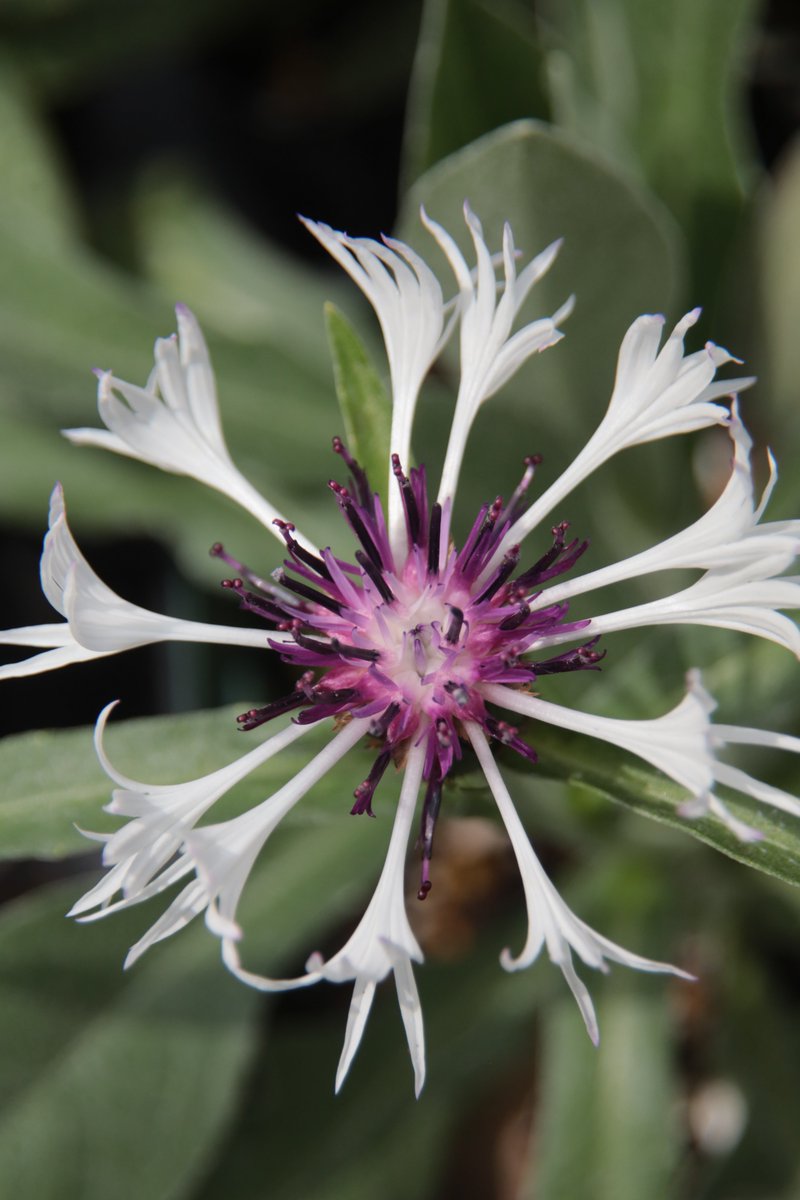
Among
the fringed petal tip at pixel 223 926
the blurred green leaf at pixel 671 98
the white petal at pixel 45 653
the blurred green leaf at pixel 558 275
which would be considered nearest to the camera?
the fringed petal tip at pixel 223 926

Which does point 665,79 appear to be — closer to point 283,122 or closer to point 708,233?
point 708,233

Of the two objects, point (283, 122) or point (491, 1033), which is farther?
point (283, 122)

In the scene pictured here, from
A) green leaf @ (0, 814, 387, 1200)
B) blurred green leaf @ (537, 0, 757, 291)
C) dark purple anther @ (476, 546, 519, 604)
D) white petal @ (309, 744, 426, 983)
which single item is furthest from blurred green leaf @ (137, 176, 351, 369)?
white petal @ (309, 744, 426, 983)

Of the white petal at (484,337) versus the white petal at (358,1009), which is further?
the white petal at (484,337)

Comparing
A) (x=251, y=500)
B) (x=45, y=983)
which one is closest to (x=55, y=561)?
(x=251, y=500)

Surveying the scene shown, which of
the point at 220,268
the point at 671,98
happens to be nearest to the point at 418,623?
the point at 671,98

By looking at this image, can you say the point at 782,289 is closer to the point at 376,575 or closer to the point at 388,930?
the point at 376,575

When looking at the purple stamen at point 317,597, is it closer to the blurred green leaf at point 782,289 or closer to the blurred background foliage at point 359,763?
the blurred background foliage at point 359,763

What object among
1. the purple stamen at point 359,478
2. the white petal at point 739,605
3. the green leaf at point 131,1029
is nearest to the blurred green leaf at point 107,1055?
the green leaf at point 131,1029
